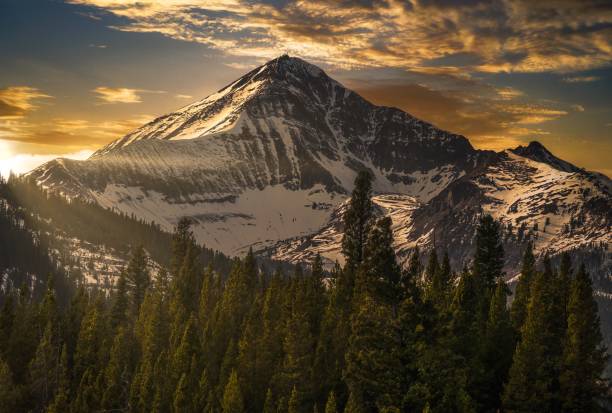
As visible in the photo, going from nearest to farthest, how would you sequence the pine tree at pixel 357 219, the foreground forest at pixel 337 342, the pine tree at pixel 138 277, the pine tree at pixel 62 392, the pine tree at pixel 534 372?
1. the foreground forest at pixel 337 342
2. the pine tree at pixel 534 372
3. the pine tree at pixel 357 219
4. the pine tree at pixel 62 392
5. the pine tree at pixel 138 277

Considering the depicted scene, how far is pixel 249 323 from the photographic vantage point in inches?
3669

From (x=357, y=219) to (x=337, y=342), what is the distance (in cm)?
1560

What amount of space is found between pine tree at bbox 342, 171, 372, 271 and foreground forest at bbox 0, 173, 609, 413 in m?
0.18

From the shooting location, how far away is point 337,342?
76938 mm

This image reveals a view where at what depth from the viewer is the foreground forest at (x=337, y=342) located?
5600 cm

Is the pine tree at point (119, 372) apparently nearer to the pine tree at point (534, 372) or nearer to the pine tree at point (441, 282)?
the pine tree at point (441, 282)

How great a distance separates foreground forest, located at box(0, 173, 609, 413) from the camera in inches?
2205

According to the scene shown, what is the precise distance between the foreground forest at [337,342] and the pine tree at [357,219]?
181 mm

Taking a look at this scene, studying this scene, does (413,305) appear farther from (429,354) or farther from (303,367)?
(303,367)

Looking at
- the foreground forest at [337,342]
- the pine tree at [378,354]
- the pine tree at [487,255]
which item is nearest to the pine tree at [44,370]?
the foreground forest at [337,342]

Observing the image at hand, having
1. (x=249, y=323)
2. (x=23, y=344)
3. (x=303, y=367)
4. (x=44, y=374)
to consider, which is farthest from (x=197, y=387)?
(x=23, y=344)

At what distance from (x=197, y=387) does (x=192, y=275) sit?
35.9m

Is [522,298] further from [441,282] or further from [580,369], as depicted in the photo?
[580,369]

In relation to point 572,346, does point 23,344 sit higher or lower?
lower
